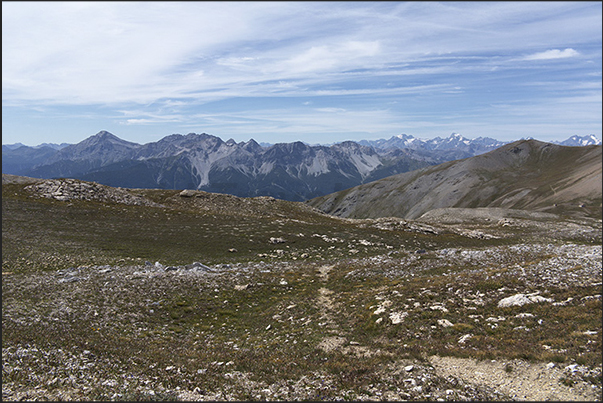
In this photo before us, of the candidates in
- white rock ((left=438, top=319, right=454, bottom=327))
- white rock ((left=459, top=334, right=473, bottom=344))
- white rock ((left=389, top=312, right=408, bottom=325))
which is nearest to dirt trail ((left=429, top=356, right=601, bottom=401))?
white rock ((left=459, top=334, right=473, bottom=344))

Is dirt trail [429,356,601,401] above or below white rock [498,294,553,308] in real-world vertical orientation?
below

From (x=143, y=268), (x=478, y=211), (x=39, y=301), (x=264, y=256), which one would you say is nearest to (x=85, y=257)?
(x=143, y=268)

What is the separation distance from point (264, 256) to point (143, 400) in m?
31.3

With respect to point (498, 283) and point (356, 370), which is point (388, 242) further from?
point (356, 370)

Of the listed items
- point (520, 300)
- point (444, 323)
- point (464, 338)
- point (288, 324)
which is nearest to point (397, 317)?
point (444, 323)

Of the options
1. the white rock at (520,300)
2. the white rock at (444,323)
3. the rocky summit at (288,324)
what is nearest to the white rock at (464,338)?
the rocky summit at (288,324)

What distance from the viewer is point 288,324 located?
73.5 feet

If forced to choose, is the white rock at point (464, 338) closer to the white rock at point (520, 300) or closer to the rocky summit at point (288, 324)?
the rocky summit at point (288, 324)

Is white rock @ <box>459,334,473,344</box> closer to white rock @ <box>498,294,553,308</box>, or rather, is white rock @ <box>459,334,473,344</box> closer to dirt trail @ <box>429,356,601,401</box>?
dirt trail @ <box>429,356,601,401</box>

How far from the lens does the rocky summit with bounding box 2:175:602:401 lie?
13.5 metres

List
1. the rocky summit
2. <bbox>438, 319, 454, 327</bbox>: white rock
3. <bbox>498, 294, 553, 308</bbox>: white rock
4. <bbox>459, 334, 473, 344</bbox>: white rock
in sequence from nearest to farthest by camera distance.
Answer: the rocky summit < <bbox>459, 334, 473, 344</bbox>: white rock < <bbox>438, 319, 454, 327</bbox>: white rock < <bbox>498, 294, 553, 308</bbox>: white rock

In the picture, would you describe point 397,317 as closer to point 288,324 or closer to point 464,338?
point 464,338

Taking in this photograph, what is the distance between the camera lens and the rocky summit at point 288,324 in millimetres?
13508

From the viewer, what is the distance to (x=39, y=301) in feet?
78.4
